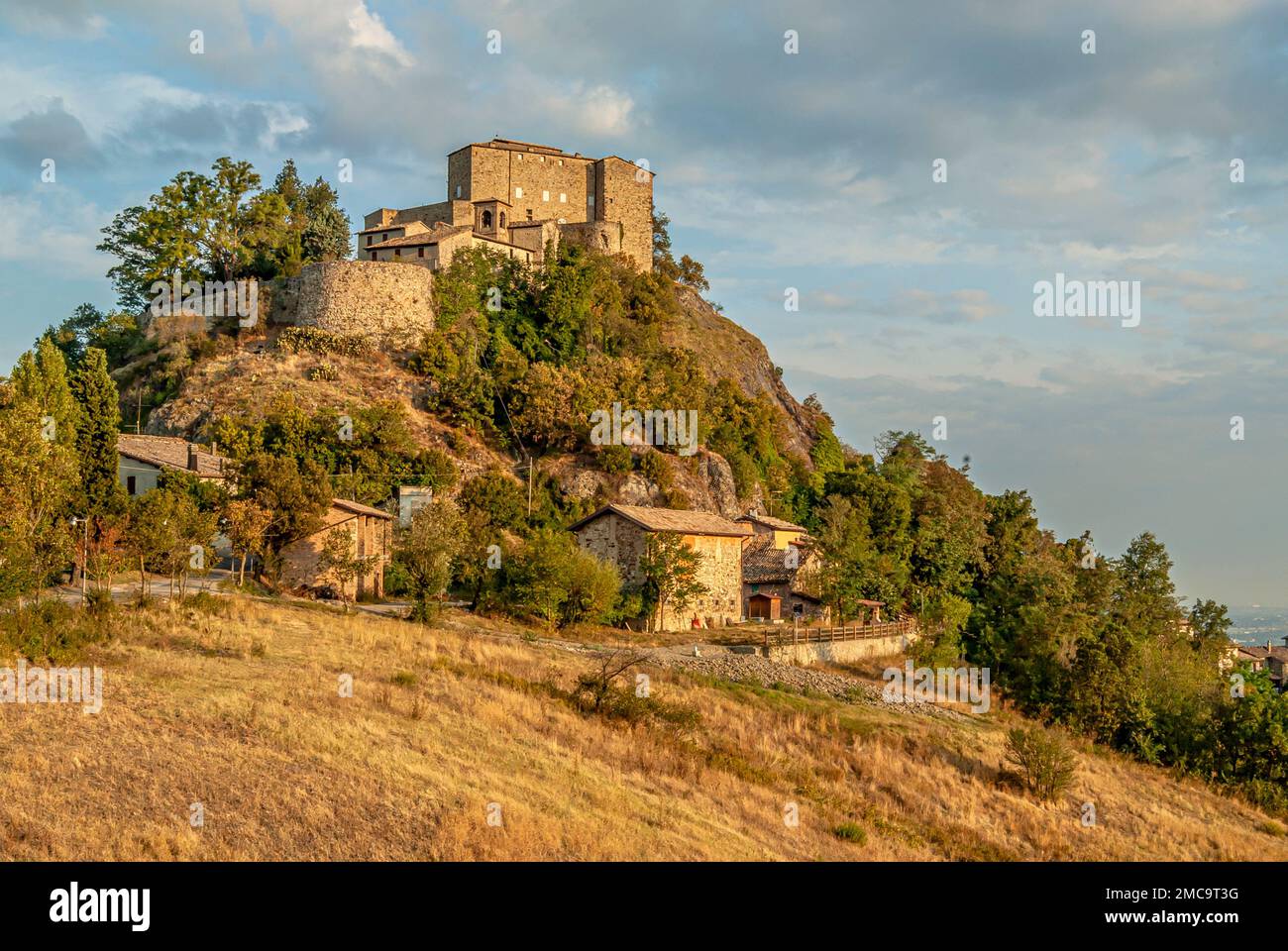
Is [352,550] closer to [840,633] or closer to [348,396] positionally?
[348,396]

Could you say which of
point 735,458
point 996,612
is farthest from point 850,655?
point 735,458

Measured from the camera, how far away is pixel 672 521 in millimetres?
49000

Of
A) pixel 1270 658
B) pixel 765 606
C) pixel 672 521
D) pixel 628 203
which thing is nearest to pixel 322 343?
pixel 672 521

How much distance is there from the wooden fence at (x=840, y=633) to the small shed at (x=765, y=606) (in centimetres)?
533

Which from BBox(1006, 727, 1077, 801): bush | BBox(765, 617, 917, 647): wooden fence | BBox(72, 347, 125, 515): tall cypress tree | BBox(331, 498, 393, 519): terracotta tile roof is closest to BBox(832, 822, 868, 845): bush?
BBox(1006, 727, 1077, 801): bush

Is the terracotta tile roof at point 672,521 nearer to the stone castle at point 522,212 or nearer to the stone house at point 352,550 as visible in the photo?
the stone house at point 352,550

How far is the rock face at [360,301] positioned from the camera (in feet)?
207

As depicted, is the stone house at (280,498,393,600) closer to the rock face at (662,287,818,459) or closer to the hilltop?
the hilltop

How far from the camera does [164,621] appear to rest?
92.8 ft

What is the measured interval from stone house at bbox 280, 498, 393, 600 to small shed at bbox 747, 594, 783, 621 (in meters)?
18.4

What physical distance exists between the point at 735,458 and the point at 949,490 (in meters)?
16.3

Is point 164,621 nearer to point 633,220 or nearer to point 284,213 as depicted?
point 284,213

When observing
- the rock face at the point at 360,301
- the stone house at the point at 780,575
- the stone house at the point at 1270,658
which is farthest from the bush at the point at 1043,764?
the stone house at the point at 1270,658

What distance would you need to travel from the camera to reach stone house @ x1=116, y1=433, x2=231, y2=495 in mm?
45438
